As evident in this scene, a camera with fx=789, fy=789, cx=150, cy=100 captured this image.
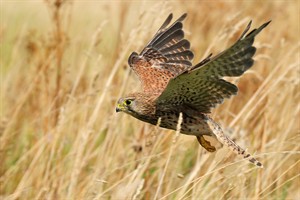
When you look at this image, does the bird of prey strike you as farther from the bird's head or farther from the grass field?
the grass field

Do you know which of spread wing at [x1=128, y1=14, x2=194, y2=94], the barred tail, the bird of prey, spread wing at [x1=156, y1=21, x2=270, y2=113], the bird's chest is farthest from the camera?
spread wing at [x1=128, y1=14, x2=194, y2=94]

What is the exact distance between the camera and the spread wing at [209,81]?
3.67 m

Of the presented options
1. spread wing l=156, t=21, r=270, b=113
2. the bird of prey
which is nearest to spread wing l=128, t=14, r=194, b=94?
the bird of prey

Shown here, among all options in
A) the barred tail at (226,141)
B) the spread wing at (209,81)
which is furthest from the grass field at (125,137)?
the spread wing at (209,81)

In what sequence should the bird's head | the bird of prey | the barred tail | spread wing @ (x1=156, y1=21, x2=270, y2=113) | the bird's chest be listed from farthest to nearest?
the bird's head < the bird's chest < the barred tail < the bird of prey < spread wing @ (x1=156, y1=21, x2=270, y2=113)

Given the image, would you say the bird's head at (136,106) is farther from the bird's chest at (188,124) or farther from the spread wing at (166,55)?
the spread wing at (166,55)

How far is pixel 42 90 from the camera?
630 cm

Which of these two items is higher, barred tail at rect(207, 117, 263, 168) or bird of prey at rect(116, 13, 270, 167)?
bird of prey at rect(116, 13, 270, 167)

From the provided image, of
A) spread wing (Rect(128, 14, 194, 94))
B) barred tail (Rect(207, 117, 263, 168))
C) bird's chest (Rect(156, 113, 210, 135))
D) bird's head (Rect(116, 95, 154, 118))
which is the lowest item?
barred tail (Rect(207, 117, 263, 168))

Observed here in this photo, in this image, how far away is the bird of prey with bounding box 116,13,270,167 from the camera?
378cm

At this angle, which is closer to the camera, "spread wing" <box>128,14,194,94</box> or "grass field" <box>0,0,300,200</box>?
"grass field" <box>0,0,300,200</box>

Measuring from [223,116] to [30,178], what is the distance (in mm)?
1626

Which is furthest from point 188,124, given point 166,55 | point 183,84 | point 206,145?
point 166,55

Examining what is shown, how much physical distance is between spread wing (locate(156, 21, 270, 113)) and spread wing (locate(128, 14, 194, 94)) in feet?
2.44
